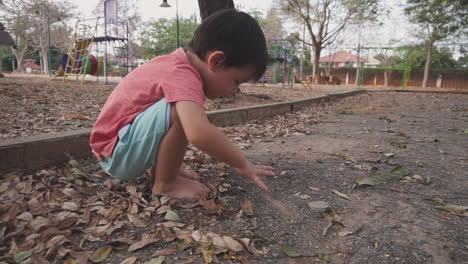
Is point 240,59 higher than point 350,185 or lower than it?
higher

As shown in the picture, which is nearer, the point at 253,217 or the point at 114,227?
the point at 114,227

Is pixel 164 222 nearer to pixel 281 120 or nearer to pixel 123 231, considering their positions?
pixel 123 231

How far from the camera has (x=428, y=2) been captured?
603 inches

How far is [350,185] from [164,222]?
99 cm

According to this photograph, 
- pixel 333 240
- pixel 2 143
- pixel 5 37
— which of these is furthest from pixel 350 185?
pixel 5 37

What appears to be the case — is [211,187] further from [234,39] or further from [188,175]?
[234,39]

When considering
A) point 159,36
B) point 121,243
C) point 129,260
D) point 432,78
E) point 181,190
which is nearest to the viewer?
point 129,260

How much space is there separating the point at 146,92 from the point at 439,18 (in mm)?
17921

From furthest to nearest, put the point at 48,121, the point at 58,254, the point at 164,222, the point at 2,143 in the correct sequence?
the point at 48,121 → the point at 2,143 → the point at 164,222 → the point at 58,254

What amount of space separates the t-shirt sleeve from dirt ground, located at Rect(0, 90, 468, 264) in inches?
19.2

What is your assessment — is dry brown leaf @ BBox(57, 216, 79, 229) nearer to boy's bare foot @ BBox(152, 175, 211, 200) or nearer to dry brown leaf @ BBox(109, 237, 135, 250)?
dry brown leaf @ BBox(109, 237, 135, 250)

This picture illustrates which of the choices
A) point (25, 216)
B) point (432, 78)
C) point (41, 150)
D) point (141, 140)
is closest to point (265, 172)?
point (141, 140)

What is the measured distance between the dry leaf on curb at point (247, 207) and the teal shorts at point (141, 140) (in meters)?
0.44

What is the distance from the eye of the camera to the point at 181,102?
1.17 meters
